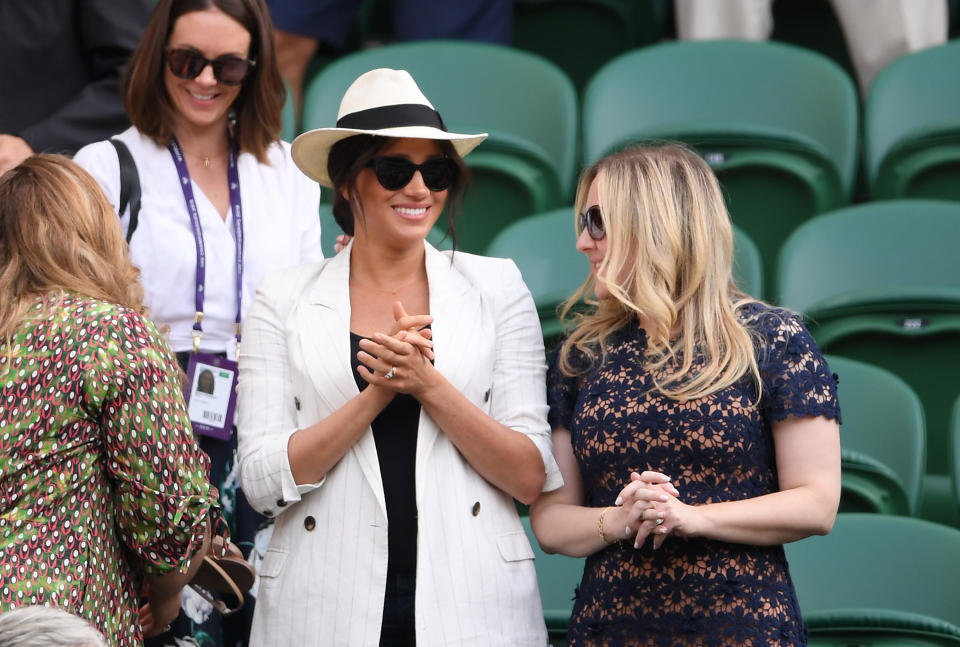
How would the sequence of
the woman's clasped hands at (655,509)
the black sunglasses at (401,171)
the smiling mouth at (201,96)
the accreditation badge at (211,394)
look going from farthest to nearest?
the smiling mouth at (201,96) < the accreditation badge at (211,394) < the black sunglasses at (401,171) < the woman's clasped hands at (655,509)

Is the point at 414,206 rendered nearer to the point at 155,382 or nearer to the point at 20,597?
the point at 155,382

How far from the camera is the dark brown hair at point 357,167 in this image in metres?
2.74

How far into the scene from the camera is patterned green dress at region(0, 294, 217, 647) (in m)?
2.27

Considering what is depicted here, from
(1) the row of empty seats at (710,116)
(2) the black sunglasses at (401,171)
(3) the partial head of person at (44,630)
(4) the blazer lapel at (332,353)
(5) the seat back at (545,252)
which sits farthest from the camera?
(1) the row of empty seats at (710,116)

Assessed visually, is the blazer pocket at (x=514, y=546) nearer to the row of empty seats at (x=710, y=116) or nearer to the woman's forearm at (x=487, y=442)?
the woman's forearm at (x=487, y=442)

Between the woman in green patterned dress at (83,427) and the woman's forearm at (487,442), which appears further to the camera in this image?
the woman's forearm at (487,442)

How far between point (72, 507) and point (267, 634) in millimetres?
495

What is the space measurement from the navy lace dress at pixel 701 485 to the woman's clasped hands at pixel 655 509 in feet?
0.30

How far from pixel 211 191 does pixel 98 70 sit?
0.80 m

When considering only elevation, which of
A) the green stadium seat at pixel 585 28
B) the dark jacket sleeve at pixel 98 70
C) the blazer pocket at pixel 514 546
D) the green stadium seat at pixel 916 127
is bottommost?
the blazer pocket at pixel 514 546

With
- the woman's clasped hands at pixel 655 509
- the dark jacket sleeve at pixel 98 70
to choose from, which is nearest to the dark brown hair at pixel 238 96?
A: the dark jacket sleeve at pixel 98 70

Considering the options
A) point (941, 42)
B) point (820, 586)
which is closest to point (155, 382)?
point (820, 586)

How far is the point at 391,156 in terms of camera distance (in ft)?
Answer: 8.88

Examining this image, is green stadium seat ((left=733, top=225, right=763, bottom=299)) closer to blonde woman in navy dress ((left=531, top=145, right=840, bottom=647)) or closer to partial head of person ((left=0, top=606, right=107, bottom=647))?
blonde woman in navy dress ((left=531, top=145, right=840, bottom=647))
